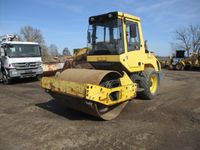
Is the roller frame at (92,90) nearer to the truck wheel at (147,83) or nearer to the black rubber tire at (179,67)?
the truck wheel at (147,83)

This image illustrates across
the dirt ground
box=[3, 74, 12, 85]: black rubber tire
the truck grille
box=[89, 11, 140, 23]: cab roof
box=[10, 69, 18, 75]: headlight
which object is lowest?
the dirt ground

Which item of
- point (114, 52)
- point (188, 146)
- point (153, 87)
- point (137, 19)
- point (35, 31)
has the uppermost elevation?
point (35, 31)

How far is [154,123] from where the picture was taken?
519 cm

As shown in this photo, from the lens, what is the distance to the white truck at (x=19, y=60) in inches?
489

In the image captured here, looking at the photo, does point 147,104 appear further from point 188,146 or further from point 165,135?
point 188,146

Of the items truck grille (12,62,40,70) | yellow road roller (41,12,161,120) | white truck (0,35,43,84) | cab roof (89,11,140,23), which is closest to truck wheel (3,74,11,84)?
white truck (0,35,43,84)

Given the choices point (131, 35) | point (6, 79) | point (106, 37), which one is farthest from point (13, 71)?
point (131, 35)

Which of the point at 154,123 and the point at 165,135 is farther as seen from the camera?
the point at 154,123

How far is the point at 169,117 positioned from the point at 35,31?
5227 cm

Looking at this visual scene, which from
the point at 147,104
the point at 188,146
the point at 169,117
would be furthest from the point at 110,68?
the point at 188,146

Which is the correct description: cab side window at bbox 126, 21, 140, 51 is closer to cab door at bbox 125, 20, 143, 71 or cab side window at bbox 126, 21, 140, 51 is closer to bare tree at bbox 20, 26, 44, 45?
cab door at bbox 125, 20, 143, 71

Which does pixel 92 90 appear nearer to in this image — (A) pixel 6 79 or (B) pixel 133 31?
(B) pixel 133 31

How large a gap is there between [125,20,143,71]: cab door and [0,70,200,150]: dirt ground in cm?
124

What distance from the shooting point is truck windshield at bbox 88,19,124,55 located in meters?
6.32
